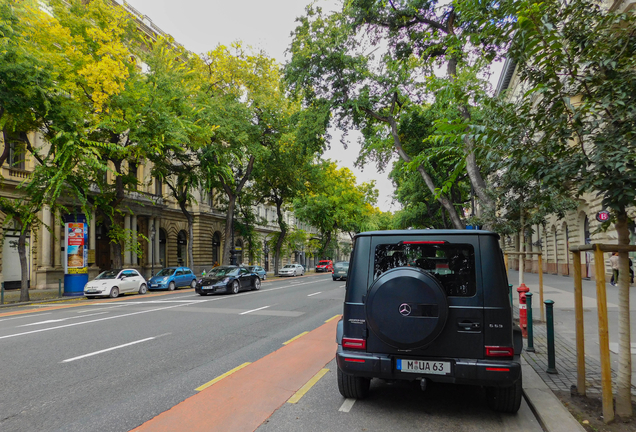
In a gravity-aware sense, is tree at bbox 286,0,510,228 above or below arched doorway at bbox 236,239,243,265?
above

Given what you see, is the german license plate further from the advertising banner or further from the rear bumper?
the advertising banner

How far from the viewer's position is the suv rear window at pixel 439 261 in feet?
14.3

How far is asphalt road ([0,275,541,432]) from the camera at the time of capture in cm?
441

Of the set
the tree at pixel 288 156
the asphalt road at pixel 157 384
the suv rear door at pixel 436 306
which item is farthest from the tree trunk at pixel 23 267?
the suv rear door at pixel 436 306

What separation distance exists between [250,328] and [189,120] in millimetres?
14733

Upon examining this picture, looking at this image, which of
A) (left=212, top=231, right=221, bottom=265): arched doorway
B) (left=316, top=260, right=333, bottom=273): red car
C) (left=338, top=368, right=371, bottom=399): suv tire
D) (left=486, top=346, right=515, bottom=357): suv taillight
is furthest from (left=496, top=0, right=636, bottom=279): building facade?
(left=212, top=231, right=221, bottom=265): arched doorway

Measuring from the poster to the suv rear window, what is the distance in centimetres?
2221

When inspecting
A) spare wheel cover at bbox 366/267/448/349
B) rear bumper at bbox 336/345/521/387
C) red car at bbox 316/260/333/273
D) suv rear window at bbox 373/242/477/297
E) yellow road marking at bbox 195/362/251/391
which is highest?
suv rear window at bbox 373/242/477/297

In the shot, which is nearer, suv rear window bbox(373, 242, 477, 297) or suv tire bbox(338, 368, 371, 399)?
suv rear window bbox(373, 242, 477, 297)

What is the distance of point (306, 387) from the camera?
219 inches

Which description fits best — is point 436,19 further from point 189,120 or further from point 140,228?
point 140,228

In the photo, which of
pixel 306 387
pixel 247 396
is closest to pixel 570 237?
pixel 306 387

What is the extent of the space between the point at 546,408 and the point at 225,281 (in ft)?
57.0

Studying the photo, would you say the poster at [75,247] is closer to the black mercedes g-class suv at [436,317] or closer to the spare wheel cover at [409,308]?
the black mercedes g-class suv at [436,317]
